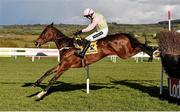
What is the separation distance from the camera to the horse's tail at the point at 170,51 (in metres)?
11.5

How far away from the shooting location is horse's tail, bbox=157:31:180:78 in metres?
11.5

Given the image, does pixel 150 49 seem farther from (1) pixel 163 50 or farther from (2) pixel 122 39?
(1) pixel 163 50

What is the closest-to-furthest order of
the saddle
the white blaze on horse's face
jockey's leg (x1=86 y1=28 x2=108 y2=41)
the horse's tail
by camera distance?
the horse's tail < the saddle < jockey's leg (x1=86 y1=28 x2=108 y2=41) < the white blaze on horse's face

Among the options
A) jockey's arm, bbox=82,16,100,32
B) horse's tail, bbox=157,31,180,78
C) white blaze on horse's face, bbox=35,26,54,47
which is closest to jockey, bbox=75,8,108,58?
jockey's arm, bbox=82,16,100,32

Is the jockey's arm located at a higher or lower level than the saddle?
higher

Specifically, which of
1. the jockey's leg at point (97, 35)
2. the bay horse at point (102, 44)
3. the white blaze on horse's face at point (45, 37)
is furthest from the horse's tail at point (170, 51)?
the white blaze on horse's face at point (45, 37)

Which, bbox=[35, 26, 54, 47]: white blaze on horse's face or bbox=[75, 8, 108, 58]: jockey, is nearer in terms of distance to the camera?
bbox=[75, 8, 108, 58]: jockey

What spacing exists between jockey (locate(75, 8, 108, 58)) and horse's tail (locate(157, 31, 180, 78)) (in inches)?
83.8

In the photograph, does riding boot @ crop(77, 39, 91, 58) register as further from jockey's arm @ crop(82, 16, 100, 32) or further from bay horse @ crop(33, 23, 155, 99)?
jockey's arm @ crop(82, 16, 100, 32)

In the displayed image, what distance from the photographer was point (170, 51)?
38.8ft

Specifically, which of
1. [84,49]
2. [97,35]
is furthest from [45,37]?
[97,35]

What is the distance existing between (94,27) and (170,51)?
2709 millimetres

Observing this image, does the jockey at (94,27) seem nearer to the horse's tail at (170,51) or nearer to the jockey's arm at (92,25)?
the jockey's arm at (92,25)

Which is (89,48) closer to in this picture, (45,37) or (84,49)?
(84,49)
